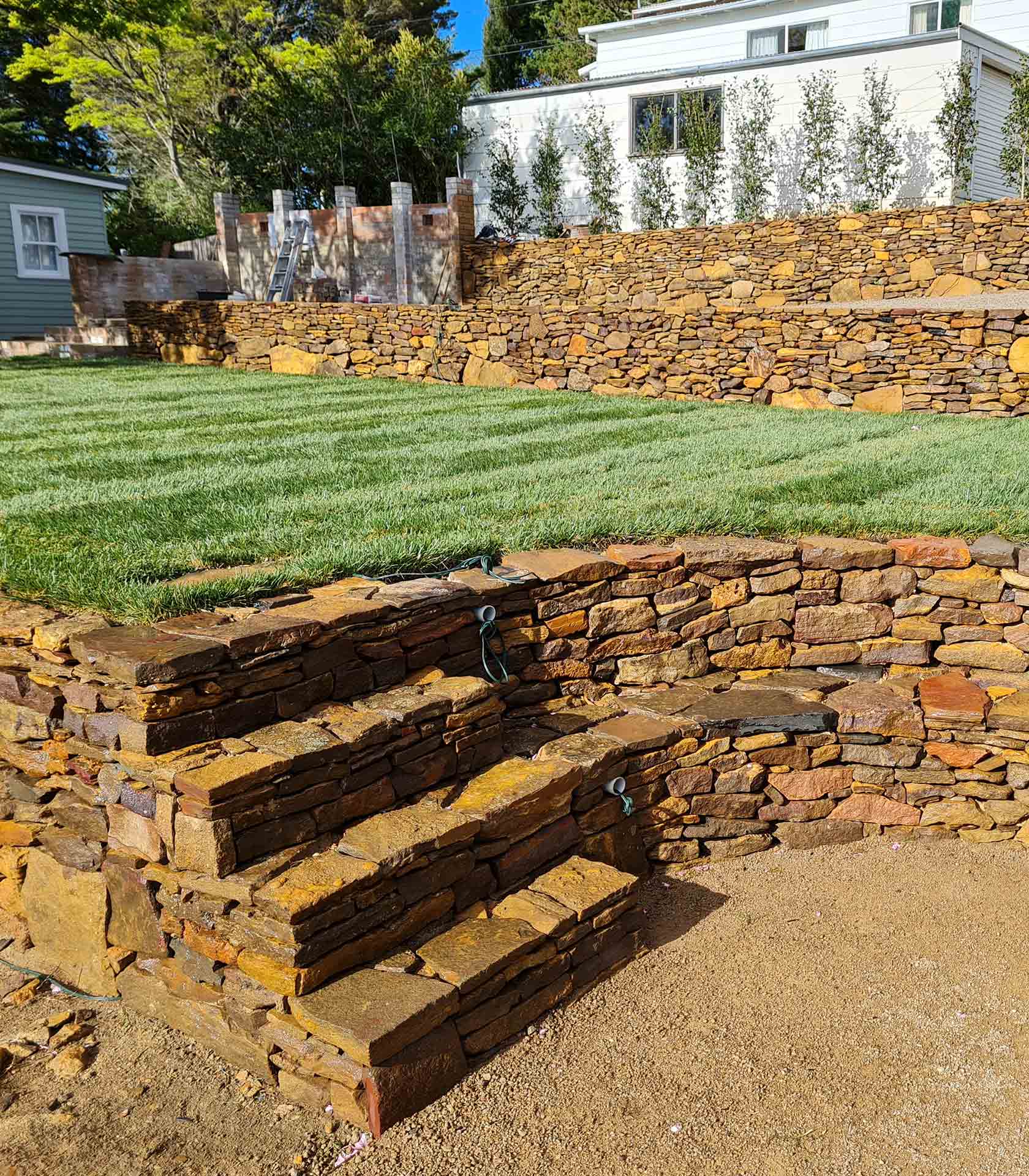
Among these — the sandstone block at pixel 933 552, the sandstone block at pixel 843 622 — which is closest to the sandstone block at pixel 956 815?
the sandstone block at pixel 843 622

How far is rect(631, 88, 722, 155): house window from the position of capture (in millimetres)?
18172

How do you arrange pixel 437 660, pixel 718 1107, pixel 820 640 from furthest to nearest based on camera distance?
pixel 820 640, pixel 437 660, pixel 718 1107

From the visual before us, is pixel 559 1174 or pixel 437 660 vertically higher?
pixel 437 660

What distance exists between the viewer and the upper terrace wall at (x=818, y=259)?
40.1ft

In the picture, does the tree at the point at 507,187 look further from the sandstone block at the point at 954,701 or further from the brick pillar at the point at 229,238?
the sandstone block at the point at 954,701

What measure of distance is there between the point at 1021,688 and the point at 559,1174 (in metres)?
3.59

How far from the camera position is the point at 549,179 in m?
19.0

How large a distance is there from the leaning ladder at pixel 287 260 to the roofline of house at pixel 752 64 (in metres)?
5.06

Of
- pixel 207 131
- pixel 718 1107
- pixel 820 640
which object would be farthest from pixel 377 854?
pixel 207 131

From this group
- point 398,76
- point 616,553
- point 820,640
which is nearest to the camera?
point 616,553

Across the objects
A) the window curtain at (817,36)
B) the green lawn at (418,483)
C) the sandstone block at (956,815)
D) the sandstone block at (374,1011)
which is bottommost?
the sandstone block at (956,815)

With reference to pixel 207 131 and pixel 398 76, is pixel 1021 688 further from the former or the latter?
pixel 207 131

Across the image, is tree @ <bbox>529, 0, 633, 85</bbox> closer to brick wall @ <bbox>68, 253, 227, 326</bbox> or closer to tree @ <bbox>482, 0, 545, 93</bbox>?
tree @ <bbox>482, 0, 545, 93</bbox>

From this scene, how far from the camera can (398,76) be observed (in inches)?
909
